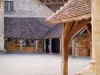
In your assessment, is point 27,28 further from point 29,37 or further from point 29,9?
point 29,9

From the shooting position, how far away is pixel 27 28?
130 feet

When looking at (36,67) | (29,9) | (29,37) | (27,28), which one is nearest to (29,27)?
(27,28)

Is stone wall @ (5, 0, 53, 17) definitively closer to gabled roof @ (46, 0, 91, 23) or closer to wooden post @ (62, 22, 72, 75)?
wooden post @ (62, 22, 72, 75)

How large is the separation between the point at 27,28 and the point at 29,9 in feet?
11.4

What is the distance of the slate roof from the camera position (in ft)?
126

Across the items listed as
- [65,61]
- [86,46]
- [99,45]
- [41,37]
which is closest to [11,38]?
[41,37]

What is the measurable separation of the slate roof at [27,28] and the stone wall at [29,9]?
3.10 ft

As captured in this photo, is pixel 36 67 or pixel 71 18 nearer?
pixel 71 18

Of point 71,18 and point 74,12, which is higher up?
point 74,12

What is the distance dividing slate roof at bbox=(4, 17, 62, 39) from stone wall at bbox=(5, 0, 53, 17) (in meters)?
0.95

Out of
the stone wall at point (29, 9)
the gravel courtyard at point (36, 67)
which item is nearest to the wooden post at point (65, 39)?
the gravel courtyard at point (36, 67)

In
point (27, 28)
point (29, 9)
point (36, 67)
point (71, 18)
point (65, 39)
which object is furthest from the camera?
A: point (29, 9)

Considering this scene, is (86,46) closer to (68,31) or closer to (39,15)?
(39,15)

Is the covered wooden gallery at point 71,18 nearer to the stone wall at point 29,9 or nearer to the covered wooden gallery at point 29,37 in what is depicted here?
the covered wooden gallery at point 29,37
